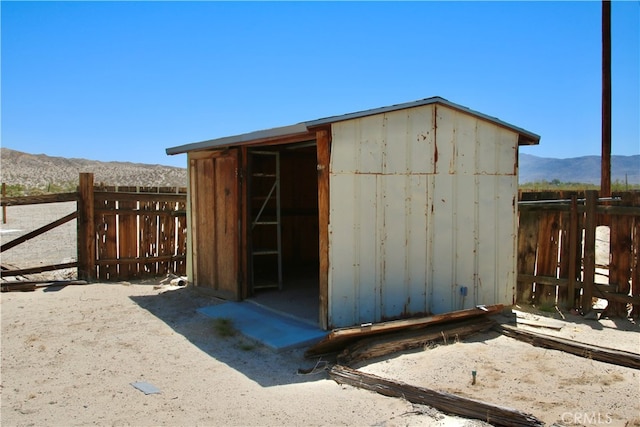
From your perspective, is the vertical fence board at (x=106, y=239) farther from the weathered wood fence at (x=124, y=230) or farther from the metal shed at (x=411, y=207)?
the metal shed at (x=411, y=207)

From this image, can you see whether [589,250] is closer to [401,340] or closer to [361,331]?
[401,340]

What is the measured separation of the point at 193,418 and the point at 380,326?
223 cm

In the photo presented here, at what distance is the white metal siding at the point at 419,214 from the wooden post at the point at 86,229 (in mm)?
5553

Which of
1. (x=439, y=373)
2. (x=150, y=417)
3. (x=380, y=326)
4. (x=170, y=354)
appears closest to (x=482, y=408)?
(x=439, y=373)

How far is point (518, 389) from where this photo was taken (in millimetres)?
4508

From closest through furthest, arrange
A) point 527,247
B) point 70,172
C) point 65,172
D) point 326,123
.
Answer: point 326,123 < point 527,247 < point 65,172 < point 70,172

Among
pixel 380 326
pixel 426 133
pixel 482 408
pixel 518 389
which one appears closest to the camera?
pixel 482 408

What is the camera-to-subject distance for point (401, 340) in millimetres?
5590

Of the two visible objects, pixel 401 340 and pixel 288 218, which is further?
pixel 288 218

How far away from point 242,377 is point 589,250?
5.32m

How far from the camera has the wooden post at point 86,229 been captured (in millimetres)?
9516

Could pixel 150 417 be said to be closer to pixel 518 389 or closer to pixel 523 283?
pixel 518 389

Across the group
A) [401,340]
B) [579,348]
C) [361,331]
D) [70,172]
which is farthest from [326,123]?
[70,172]

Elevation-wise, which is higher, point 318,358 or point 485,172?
point 485,172
